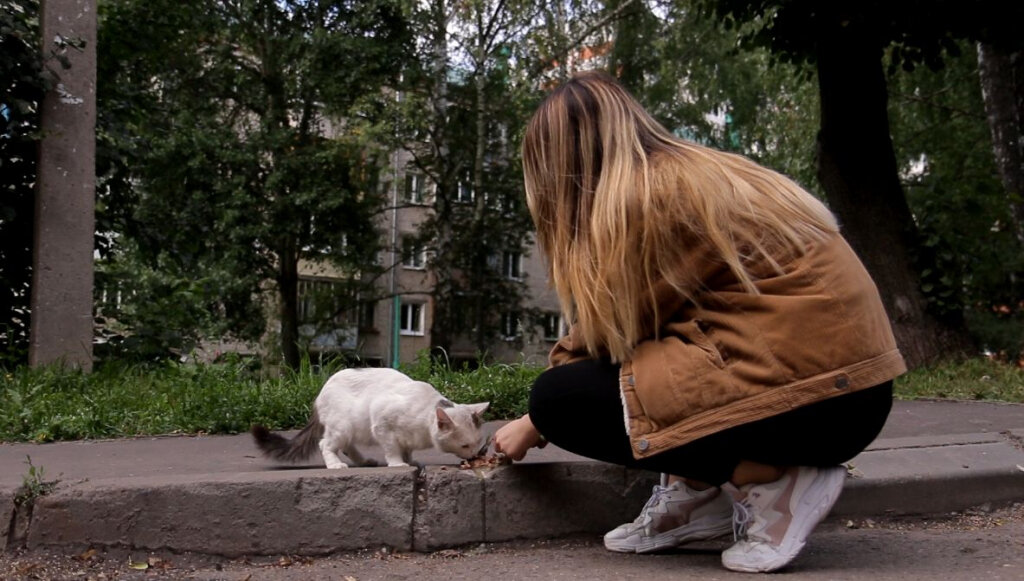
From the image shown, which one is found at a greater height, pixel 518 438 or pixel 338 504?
pixel 518 438

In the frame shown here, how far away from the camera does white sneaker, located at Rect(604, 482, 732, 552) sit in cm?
316

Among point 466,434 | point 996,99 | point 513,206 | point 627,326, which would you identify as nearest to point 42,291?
point 466,434

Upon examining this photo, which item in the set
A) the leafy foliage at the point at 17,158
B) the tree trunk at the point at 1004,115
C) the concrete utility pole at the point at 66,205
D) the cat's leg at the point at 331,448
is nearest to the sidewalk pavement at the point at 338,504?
the cat's leg at the point at 331,448

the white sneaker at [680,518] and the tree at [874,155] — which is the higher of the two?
the tree at [874,155]

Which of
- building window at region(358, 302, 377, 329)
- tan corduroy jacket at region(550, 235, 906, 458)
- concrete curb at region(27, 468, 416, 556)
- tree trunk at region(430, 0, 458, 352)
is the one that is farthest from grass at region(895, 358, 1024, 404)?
building window at region(358, 302, 377, 329)

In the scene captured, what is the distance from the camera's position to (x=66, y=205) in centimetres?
689

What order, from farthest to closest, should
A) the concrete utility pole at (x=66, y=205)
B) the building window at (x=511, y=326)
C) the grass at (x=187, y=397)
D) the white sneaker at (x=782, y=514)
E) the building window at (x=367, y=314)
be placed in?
the building window at (x=367, y=314) → the building window at (x=511, y=326) → the concrete utility pole at (x=66, y=205) → the grass at (x=187, y=397) → the white sneaker at (x=782, y=514)

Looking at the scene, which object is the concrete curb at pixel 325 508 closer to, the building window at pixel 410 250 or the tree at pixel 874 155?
the tree at pixel 874 155

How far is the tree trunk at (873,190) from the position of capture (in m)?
8.60

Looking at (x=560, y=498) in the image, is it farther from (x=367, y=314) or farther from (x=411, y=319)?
(x=411, y=319)

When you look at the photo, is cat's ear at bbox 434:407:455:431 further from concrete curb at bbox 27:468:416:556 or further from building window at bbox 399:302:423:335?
building window at bbox 399:302:423:335

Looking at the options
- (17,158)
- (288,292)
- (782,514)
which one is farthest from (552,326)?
(782,514)

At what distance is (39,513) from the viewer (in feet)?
10.4

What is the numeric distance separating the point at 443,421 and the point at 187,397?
2674 mm
